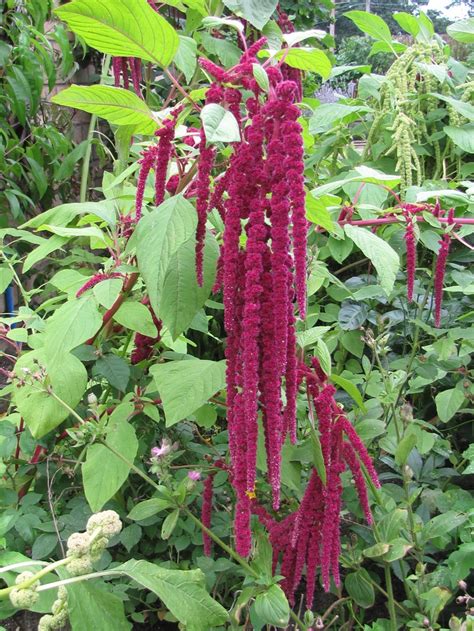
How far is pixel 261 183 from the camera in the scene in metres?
0.78

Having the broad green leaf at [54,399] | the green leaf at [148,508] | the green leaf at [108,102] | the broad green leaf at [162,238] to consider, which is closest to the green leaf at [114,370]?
the broad green leaf at [54,399]

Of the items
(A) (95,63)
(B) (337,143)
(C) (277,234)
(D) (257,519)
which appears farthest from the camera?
(A) (95,63)

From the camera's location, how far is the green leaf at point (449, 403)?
1.45m

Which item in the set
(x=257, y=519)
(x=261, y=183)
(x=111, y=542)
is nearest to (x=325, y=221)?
(x=261, y=183)

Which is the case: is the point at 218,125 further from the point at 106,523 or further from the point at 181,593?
the point at 181,593

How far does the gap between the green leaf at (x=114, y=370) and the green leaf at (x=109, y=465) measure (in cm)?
7

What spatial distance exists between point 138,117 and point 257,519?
729 millimetres

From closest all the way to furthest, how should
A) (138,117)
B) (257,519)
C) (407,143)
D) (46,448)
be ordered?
(138,117), (257,519), (46,448), (407,143)

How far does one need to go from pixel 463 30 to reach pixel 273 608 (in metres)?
1.71

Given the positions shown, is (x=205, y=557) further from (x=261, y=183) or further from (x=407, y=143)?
(x=407, y=143)

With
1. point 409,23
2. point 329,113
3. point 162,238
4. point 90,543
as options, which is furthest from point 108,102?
point 409,23

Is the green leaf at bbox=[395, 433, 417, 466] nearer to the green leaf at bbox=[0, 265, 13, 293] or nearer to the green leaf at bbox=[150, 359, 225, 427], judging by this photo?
the green leaf at bbox=[150, 359, 225, 427]

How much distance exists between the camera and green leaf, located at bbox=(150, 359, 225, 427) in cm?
101

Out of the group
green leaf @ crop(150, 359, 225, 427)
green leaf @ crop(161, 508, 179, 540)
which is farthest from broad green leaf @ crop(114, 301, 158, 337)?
green leaf @ crop(161, 508, 179, 540)
